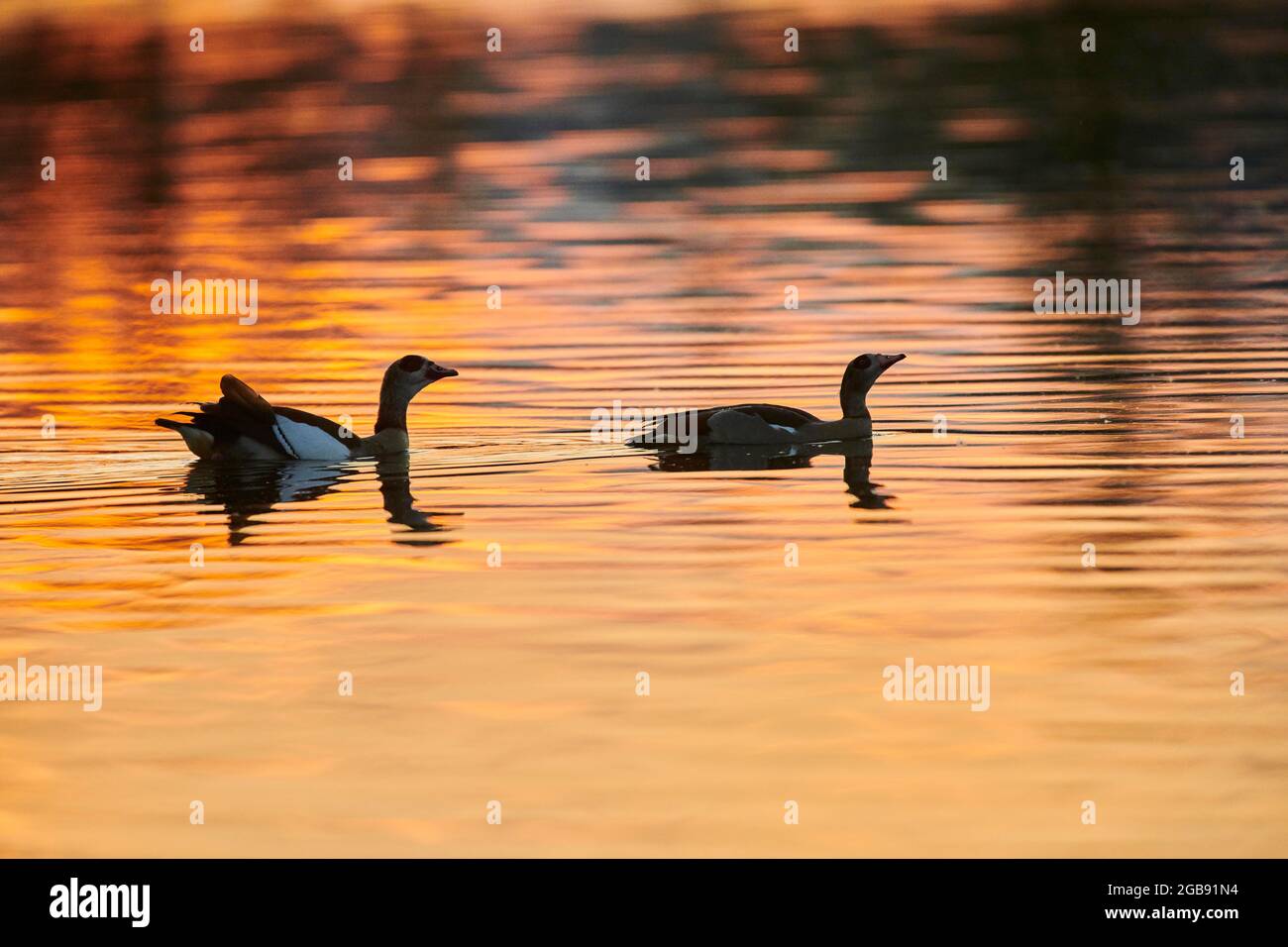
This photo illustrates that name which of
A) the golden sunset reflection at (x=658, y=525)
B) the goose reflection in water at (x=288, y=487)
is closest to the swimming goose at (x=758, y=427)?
the golden sunset reflection at (x=658, y=525)

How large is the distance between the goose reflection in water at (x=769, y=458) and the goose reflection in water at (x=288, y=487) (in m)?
2.31

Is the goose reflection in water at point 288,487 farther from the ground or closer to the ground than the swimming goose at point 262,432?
closer to the ground

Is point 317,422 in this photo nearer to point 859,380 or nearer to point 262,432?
point 262,432

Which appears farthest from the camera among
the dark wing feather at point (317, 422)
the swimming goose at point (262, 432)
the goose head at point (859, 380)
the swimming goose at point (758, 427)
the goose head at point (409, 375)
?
the goose head at point (859, 380)

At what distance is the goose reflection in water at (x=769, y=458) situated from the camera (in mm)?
18891

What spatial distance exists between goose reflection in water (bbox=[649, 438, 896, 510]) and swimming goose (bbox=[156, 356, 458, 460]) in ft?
8.60

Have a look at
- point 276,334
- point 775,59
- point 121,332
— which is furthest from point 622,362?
point 775,59

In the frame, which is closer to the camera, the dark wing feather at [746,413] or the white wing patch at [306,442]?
the white wing patch at [306,442]

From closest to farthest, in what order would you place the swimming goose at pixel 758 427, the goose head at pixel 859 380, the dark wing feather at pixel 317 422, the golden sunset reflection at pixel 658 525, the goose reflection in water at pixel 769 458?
the golden sunset reflection at pixel 658 525
the goose reflection in water at pixel 769 458
the dark wing feather at pixel 317 422
the swimming goose at pixel 758 427
the goose head at pixel 859 380

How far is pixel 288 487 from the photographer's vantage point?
18453 millimetres

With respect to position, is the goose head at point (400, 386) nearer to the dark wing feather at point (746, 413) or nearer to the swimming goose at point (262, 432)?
the swimming goose at point (262, 432)

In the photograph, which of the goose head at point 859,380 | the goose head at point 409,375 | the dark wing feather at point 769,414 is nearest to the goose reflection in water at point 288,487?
the goose head at point 409,375

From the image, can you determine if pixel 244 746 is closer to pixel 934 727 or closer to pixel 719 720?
pixel 719 720

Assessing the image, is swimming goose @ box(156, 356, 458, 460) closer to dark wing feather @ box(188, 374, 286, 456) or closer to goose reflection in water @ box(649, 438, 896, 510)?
dark wing feather @ box(188, 374, 286, 456)
